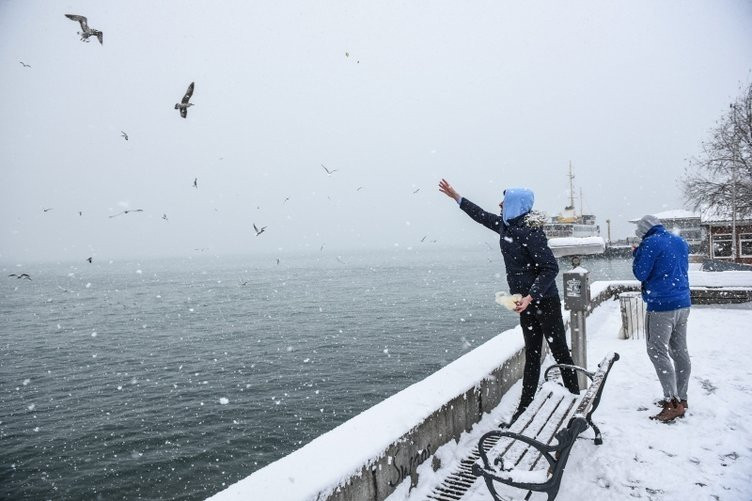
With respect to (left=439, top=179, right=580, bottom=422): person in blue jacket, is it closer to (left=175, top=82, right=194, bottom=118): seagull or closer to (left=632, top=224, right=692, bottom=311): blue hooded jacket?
(left=632, top=224, right=692, bottom=311): blue hooded jacket

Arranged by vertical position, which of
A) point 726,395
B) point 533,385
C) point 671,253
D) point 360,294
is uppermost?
point 671,253

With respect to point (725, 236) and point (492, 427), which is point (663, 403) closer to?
point (492, 427)

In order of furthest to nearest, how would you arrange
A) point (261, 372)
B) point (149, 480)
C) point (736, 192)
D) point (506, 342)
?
point (736, 192)
point (261, 372)
point (149, 480)
point (506, 342)

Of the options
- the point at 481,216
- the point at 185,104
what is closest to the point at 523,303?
the point at 481,216

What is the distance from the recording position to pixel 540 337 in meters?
3.87

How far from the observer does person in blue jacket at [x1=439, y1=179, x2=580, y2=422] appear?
3.47 meters

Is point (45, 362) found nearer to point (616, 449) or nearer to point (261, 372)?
point (261, 372)

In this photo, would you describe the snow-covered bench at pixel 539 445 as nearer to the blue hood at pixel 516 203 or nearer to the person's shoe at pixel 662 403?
the person's shoe at pixel 662 403

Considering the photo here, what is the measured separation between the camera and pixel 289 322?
99.3 feet

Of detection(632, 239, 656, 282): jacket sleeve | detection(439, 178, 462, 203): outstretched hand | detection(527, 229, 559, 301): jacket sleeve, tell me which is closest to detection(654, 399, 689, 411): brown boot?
detection(632, 239, 656, 282): jacket sleeve

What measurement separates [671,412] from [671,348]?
58 cm

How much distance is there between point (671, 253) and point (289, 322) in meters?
28.5

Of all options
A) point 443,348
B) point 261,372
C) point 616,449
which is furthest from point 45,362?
point 616,449

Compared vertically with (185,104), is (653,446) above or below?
below
